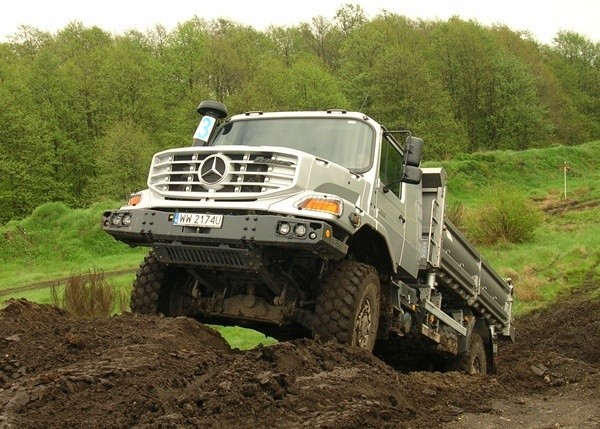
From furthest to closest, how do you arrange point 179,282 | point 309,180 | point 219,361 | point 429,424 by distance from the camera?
1. point 179,282
2. point 309,180
3. point 219,361
4. point 429,424

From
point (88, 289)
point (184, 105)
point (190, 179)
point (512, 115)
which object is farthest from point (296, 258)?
point (512, 115)

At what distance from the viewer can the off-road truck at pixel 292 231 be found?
6523mm

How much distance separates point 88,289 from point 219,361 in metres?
8.27

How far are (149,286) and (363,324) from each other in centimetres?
202

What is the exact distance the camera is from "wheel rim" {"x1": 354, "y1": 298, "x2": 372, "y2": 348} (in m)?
6.87

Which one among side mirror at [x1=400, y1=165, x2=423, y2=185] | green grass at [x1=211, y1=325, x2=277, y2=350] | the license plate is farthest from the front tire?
green grass at [x1=211, y1=325, x2=277, y2=350]

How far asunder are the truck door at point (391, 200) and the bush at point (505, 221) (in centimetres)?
1679

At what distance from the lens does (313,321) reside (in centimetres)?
682

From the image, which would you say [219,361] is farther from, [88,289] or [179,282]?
[88,289]

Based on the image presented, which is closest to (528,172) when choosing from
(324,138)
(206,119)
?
(206,119)

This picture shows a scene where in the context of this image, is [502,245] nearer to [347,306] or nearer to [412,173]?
[412,173]

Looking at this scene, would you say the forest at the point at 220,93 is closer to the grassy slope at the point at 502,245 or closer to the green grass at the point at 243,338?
the grassy slope at the point at 502,245

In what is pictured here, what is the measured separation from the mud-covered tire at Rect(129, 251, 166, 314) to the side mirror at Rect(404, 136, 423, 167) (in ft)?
8.53

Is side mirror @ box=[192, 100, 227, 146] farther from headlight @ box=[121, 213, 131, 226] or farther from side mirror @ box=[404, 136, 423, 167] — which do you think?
side mirror @ box=[404, 136, 423, 167]
